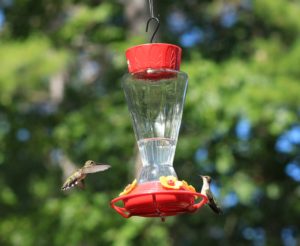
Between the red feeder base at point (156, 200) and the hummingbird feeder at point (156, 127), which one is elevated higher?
the hummingbird feeder at point (156, 127)

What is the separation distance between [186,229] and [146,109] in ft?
30.6

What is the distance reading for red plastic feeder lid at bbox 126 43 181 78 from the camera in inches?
164

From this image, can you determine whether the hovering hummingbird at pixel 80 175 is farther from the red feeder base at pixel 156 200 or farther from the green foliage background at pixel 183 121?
the green foliage background at pixel 183 121

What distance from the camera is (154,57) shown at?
416 cm

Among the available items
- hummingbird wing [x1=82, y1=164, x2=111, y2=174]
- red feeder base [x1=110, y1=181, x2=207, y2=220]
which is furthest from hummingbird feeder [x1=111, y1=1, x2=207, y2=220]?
hummingbird wing [x1=82, y1=164, x2=111, y2=174]

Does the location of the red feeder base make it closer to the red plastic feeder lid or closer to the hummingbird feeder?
the hummingbird feeder

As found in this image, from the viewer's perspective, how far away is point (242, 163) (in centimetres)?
1145

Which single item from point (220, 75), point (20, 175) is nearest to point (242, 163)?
point (220, 75)

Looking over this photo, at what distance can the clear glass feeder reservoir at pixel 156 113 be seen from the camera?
444 cm

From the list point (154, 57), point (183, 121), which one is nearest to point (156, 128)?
point (154, 57)

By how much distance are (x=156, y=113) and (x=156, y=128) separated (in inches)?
3.3

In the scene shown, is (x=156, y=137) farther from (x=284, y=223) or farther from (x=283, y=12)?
(x=284, y=223)

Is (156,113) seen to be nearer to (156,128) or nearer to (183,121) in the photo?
(156,128)

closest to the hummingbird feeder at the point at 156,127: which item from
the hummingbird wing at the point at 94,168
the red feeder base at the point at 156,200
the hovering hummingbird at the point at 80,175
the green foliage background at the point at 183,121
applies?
the red feeder base at the point at 156,200
